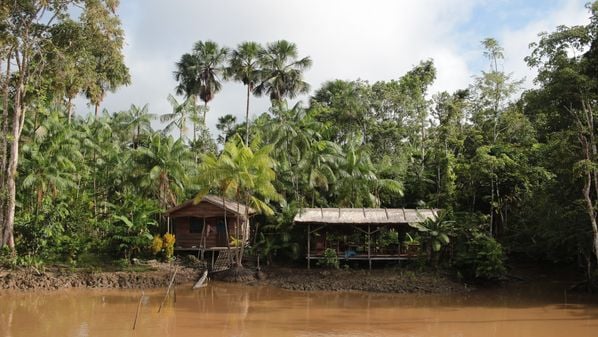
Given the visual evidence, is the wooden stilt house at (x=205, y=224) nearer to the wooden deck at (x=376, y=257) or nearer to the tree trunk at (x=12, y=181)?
the wooden deck at (x=376, y=257)

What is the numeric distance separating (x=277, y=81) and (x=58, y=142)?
12781 millimetres

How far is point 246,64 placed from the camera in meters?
30.9

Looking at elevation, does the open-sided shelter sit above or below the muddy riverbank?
above

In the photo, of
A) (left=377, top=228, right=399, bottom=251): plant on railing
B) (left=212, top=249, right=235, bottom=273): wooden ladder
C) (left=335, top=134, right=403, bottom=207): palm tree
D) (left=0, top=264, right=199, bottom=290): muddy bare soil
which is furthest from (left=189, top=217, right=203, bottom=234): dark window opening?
(left=377, top=228, right=399, bottom=251): plant on railing

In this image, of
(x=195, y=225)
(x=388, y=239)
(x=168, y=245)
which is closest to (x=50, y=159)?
(x=168, y=245)

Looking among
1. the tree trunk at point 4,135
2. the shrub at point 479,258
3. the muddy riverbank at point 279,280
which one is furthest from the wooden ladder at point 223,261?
the shrub at point 479,258

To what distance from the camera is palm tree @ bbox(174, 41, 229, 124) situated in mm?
32844

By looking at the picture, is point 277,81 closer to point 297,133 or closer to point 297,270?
point 297,133

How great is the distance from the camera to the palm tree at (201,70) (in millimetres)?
32844

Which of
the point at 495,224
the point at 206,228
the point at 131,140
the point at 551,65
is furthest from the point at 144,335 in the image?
the point at 131,140

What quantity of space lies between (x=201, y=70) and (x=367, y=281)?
17.7m

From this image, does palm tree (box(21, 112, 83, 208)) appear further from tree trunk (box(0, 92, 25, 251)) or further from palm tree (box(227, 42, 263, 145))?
palm tree (box(227, 42, 263, 145))

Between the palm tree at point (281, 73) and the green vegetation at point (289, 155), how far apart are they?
0.27 feet

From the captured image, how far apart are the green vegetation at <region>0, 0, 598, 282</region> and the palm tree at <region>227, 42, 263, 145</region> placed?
9 centimetres
